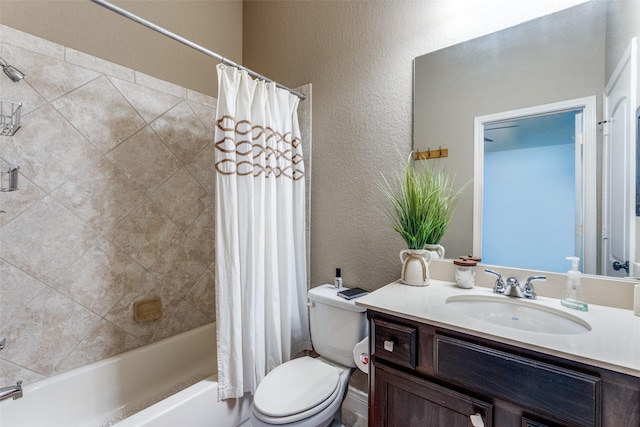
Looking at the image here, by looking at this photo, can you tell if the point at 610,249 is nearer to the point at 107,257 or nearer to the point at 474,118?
the point at 474,118

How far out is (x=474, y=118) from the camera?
1.32 m

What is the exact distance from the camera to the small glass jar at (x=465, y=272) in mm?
1221

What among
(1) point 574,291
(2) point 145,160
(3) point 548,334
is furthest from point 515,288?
(2) point 145,160

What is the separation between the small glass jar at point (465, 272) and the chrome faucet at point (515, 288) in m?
0.08

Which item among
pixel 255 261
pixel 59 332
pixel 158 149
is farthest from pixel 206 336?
pixel 158 149

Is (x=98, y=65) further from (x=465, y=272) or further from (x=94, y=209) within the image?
(x=465, y=272)

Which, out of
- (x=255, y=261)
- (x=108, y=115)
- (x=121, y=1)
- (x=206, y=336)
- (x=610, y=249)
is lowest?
(x=206, y=336)

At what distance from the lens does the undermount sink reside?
95 centimetres

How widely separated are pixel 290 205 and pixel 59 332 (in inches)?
53.2

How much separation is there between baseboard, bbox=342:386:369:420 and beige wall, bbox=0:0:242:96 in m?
2.23

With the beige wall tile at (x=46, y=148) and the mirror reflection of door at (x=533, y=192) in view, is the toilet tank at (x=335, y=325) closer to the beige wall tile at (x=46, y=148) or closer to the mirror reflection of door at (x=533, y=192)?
the mirror reflection of door at (x=533, y=192)

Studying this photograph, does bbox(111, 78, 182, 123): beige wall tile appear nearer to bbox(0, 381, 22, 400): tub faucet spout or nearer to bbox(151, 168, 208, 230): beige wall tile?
bbox(151, 168, 208, 230): beige wall tile

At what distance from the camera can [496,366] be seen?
0.79 meters

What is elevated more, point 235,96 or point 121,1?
point 121,1
